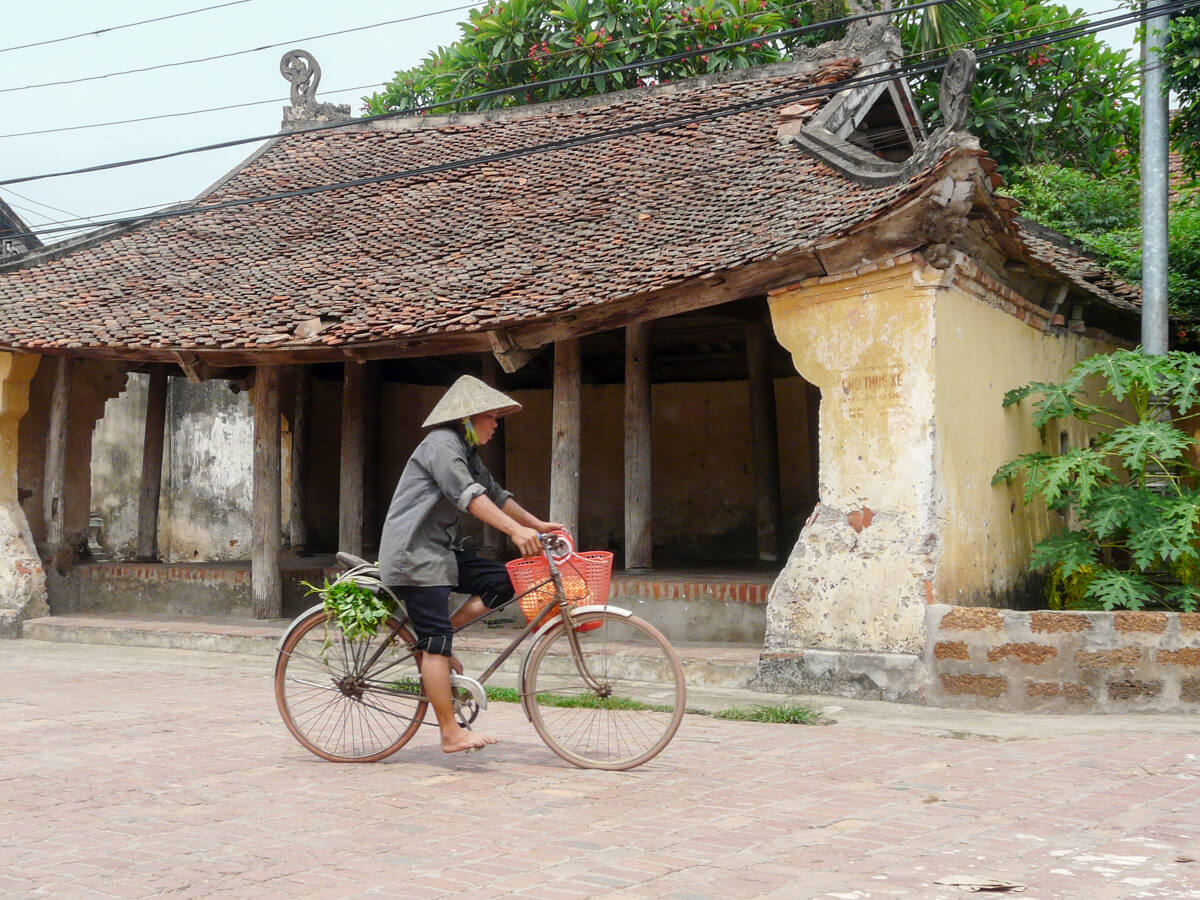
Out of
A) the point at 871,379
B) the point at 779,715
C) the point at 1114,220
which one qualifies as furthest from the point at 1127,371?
the point at 1114,220

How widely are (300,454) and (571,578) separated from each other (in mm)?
11448

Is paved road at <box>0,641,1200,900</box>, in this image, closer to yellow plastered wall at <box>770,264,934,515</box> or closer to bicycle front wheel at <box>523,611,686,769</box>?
bicycle front wheel at <box>523,611,686,769</box>

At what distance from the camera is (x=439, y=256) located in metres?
11.6

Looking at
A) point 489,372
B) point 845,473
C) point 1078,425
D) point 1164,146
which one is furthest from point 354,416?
point 1164,146

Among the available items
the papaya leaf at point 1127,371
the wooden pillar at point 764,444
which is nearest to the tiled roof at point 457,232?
the wooden pillar at point 764,444

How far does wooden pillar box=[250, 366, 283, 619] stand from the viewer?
11984 mm

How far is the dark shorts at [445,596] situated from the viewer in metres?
5.50

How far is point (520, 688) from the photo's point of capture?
216 inches

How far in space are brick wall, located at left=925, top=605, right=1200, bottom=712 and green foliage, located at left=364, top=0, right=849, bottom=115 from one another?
1417 centimetres

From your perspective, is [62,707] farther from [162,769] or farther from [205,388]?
[205,388]

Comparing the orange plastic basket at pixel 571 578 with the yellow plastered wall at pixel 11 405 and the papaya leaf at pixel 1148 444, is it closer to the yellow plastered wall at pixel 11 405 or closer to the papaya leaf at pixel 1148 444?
the papaya leaf at pixel 1148 444

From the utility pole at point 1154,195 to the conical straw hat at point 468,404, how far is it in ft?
21.4

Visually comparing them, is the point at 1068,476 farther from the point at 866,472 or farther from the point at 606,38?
the point at 606,38

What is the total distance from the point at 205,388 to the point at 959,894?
19407 millimetres
